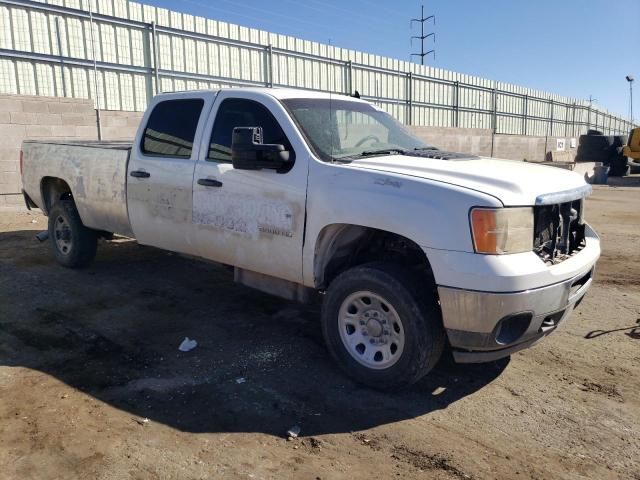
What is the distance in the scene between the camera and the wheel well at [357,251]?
3.91 meters

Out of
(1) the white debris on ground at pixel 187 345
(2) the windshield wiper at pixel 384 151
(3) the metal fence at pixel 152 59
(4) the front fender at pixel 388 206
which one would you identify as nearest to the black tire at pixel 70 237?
(1) the white debris on ground at pixel 187 345

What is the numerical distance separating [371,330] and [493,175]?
134 cm

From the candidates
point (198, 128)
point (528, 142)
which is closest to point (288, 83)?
point (198, 128)

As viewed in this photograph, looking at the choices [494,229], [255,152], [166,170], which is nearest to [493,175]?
[494,229]

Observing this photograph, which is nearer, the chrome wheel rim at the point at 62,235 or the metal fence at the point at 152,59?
the chrome wheel rim at the point at 62,235

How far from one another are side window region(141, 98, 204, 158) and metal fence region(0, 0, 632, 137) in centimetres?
787

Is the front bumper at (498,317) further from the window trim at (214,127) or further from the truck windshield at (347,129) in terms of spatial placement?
the window trim at (214,127)

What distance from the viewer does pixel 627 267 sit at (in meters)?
7.38

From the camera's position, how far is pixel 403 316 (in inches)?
139

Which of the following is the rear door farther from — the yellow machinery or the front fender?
the yellow machinery

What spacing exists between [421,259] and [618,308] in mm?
2896

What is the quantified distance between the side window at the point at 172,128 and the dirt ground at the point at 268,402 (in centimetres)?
158

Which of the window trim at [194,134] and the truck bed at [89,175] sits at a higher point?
the window trim at [194,134]

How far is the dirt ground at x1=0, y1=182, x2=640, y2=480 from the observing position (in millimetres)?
2951
